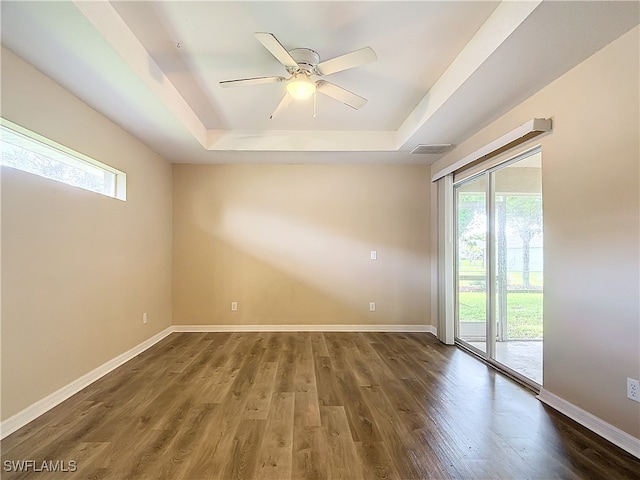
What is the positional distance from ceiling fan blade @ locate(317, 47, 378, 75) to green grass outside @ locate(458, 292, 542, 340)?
235 cm

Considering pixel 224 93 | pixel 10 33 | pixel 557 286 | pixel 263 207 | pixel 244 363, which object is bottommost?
pixel 244 363

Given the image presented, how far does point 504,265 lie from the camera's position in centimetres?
319

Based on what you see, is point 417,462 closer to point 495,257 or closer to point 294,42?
point 495,257

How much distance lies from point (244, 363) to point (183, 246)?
2180mm

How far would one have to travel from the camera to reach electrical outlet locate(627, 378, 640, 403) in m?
1.77

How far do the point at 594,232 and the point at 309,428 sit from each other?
88.5 inches

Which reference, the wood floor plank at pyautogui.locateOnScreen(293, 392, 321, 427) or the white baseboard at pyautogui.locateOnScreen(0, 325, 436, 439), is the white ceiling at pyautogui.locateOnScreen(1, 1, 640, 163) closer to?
the white baseboard at pyautogui.locateOnScreen(0, 325, 436, 439)

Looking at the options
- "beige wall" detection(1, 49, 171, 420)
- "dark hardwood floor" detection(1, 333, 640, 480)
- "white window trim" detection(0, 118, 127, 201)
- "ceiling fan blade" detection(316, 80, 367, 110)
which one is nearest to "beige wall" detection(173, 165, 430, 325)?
"beige wall" detection(1, 49, 171, 420)

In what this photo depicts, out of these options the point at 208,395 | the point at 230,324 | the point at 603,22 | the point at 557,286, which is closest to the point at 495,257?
the point at 557,286

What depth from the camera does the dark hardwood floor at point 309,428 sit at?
5.44 feet

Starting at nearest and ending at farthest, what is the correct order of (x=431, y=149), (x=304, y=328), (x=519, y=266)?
(x=519, y=266) → (x=431, y=149) → (x=304, y=328)

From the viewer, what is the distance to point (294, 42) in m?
2.23
